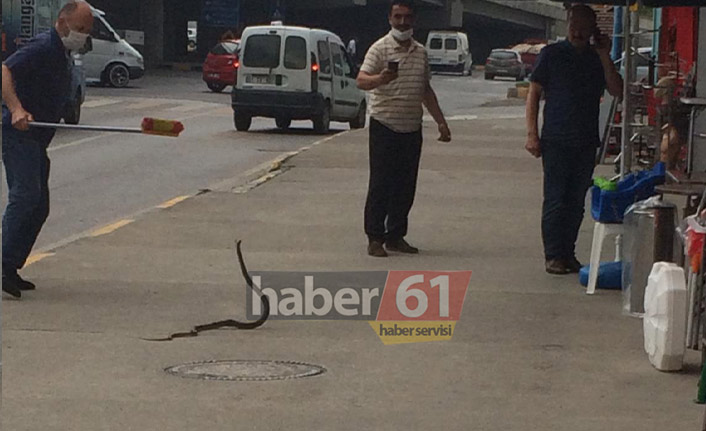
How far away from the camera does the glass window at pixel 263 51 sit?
2750cm

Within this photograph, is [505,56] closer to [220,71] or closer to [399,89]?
[220,71]

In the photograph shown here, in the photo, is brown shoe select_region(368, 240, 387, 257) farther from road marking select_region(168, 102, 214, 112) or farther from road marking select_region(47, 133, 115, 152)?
road marking select_region(168, 102, 214, 112)

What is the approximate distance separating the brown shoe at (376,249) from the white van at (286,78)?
1598 cm

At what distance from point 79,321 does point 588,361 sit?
278 cm

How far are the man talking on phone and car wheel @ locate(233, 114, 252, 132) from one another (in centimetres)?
1710

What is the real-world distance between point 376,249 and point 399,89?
117 centimetres

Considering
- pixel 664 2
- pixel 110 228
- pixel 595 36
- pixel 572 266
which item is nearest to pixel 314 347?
pixel 572 266

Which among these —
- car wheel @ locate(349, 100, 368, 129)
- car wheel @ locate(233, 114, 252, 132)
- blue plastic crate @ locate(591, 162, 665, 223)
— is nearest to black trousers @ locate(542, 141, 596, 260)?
blue plastic crate @ locate(591, 162, 665, 223)

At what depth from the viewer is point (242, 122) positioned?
27594 mm

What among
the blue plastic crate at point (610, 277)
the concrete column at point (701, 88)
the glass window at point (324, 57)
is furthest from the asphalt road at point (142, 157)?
the concrete column at point (701, 88)

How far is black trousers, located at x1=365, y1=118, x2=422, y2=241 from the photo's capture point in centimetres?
1138

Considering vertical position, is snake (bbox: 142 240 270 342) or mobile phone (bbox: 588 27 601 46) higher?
mobile phone (bbox: 588 27 601 46)

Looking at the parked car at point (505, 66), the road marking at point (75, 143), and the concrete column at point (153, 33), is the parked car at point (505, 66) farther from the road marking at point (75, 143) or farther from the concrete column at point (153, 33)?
the road marking at point (75, 143)

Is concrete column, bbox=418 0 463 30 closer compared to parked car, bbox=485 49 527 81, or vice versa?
parked car, bbox=485 49 527 81
